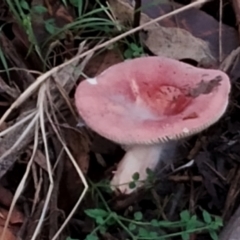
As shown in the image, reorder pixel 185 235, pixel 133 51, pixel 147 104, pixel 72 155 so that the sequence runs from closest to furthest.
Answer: pixel 185 235 → pixel 147 104 → pixel 72 155 → pixel 133 51

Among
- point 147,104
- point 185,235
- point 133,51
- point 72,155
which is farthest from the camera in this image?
point 133,51

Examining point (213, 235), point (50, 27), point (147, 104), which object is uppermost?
point (50, 27)

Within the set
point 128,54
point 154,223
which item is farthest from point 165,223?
point 128,54

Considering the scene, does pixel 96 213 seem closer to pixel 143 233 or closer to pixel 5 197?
pixel 143 233

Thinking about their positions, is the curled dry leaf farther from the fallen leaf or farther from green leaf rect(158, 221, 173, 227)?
green leaf rect(158, 221, 173, 227)

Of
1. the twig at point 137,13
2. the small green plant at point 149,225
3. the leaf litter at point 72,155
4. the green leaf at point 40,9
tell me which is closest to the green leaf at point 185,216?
the small green plant at point 149,225

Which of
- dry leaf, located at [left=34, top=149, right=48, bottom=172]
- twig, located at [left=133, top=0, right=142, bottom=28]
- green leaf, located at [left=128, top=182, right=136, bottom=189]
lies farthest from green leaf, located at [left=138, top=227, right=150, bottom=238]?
twig, located at [left=133, top=0, right=142, bottom=28]

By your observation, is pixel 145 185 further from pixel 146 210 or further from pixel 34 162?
pixel 34 162
